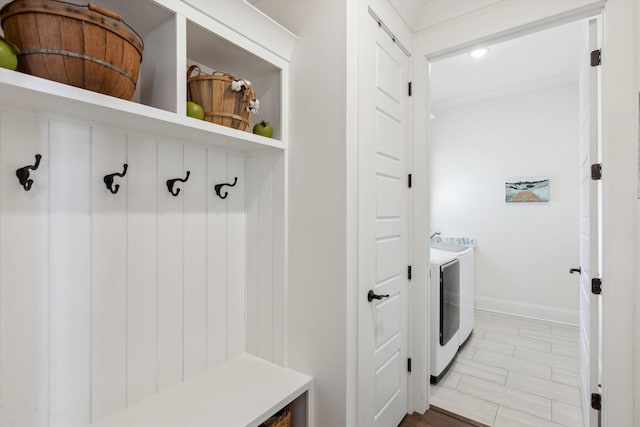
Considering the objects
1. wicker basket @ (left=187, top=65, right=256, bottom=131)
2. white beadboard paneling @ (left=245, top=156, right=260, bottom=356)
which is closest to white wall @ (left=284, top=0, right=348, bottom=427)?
white beadboard paneling @ (left=245, top=156, right=260, bottom=356)

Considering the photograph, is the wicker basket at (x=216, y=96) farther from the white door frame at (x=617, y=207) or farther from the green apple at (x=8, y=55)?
the white door frame at (x=617, y=207)

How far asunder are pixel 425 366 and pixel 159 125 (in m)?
1.97

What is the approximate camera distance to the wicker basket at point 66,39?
0.80 meters

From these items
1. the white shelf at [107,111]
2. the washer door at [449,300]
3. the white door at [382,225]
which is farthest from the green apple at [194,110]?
the washer door at [449,300]

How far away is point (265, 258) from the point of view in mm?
1605

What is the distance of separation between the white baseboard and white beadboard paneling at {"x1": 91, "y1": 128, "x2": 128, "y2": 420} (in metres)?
4.10

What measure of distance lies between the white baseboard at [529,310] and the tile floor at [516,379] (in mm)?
134

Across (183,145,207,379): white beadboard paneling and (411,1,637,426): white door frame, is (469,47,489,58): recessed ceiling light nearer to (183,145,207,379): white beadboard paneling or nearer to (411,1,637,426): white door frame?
(411,1,637,426): white door frame

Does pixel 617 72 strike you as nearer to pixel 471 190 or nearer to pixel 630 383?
pixel 630 383

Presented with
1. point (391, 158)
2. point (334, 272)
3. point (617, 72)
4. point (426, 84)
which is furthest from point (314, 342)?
point (617, 72)

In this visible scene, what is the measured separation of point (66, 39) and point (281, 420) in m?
1.54

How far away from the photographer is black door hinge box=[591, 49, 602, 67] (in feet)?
4.98

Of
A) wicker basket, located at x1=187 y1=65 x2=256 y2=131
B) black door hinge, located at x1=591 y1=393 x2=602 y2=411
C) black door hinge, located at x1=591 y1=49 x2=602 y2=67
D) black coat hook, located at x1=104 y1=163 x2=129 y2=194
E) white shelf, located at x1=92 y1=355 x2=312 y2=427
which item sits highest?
black door hinge, located at x1=591 y1=49 x2=602 y2=67

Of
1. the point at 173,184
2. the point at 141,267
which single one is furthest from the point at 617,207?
the point at 141,267
